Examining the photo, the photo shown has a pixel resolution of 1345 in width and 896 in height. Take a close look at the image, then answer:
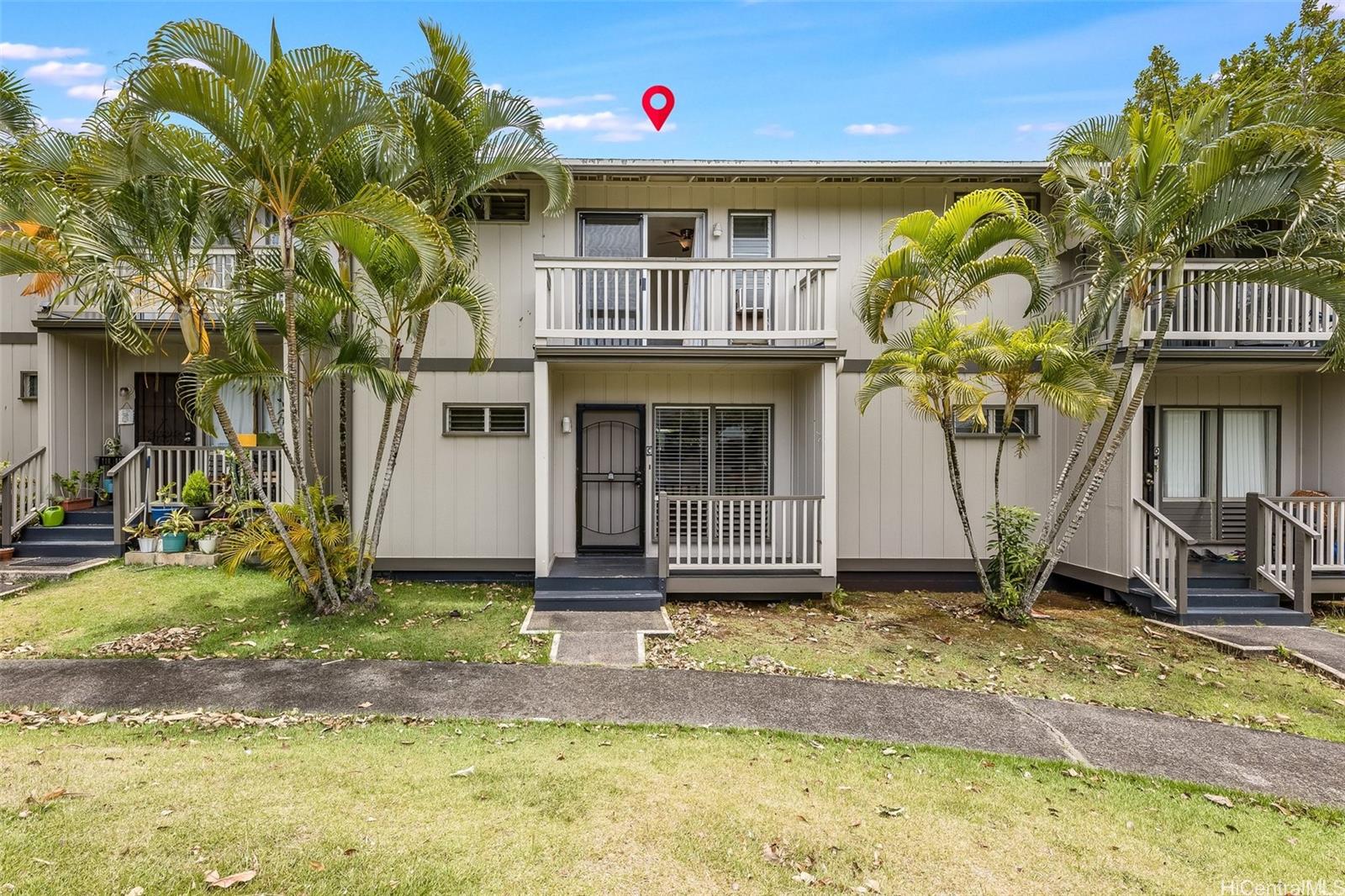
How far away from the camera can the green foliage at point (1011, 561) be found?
23.8 feet

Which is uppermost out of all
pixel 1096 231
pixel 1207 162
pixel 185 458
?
pixel 1207 162

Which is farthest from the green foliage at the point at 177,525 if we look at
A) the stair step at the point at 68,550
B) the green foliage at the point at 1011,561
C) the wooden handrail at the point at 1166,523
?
the wooden handrail at the point at 1166,523

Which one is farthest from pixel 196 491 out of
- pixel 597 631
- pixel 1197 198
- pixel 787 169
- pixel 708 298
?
pixel 1197 198

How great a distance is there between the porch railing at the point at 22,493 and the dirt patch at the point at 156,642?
5.05 metres

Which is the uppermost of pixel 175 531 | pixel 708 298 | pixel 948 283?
pixel 948 283

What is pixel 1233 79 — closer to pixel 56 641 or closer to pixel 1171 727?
pixel 1171 727

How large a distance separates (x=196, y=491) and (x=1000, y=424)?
1187 cm

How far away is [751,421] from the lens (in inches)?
375

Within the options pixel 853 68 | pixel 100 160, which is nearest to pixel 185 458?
pixel 100 160

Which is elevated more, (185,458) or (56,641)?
(185,458)

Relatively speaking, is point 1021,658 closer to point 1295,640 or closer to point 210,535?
point 1295,640

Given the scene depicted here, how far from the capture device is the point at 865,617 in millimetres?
7617

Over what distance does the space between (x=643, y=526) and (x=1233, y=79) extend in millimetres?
17980

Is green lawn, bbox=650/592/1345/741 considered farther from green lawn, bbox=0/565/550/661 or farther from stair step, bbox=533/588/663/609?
green lawn, bbox=0/565/550/661
